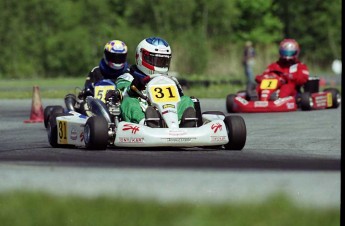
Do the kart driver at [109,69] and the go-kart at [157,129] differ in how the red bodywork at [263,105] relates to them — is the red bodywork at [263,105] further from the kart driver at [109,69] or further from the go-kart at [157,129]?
the go-kart at [157,129]

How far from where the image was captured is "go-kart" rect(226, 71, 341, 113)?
1956cm

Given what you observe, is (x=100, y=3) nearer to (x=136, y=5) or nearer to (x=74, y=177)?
(x=136, y=5)

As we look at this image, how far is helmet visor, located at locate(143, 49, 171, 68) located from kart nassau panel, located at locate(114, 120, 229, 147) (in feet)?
4.19

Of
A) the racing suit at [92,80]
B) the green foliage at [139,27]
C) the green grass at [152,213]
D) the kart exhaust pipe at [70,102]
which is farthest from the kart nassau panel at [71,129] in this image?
the green foliage at [139,27]

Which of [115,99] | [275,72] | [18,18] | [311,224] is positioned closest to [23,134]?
[115,99]

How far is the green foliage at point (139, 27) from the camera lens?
4694 cm

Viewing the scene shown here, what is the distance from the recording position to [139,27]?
2003 inches

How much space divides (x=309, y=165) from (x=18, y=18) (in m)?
37.6

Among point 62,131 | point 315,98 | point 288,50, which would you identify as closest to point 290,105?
point 315,98

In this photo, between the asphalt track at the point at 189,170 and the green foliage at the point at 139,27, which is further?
the green foliage at the point at 139,27

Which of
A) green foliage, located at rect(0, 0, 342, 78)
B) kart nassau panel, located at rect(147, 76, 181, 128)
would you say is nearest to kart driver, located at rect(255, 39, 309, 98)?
kart nassau panel, located at rect(147, 76, 181, 128)

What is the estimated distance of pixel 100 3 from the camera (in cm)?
5216

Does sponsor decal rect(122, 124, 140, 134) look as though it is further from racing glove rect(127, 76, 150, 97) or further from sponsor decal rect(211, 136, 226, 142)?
racing glove rect(127, 76, 150, 97)

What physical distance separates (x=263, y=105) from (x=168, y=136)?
8.20 m
